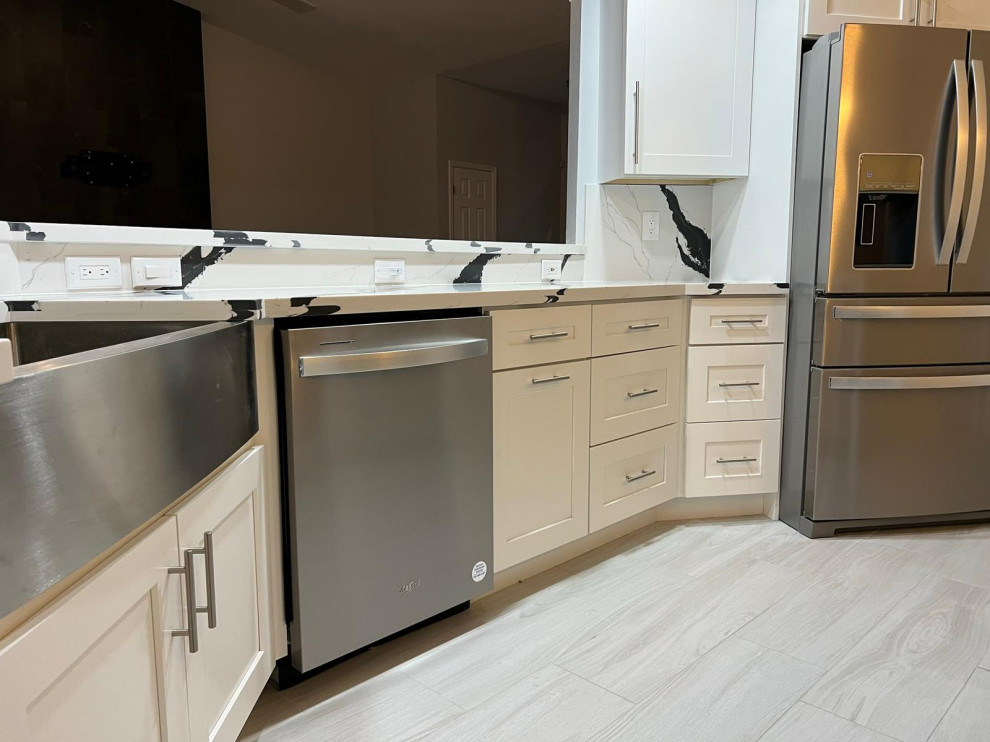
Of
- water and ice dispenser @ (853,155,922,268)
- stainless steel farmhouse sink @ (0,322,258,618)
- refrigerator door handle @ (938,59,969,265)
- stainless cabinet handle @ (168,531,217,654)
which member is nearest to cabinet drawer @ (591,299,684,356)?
water and ice dispenser @ (853,155,922,268)

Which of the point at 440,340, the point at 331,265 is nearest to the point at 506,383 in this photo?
the point at 440,340

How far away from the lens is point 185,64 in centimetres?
164

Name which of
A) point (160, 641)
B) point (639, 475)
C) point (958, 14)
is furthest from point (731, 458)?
point (160, 641)

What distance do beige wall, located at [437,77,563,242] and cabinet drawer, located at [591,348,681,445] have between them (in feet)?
2.12

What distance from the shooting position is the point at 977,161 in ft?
7.51

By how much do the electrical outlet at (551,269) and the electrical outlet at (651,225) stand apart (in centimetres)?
43

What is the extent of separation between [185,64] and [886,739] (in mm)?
2165

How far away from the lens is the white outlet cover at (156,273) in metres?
1.65

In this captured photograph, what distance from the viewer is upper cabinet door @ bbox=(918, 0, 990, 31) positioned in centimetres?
252

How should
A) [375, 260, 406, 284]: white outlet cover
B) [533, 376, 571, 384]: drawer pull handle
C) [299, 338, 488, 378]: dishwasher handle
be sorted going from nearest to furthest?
[299, 338, 488, 378]: dishwasher handle
[533, 376, 571, 384]: drawer pull handle
[375, 260, 406, 284]: white outlet cover

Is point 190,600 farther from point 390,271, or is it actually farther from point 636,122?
point 636,122

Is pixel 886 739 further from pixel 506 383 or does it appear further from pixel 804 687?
pixel 506 383

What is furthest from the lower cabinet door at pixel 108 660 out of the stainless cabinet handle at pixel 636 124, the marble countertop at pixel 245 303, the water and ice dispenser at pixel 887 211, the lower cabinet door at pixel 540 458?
the water and ice dispenser at pixel 887 211

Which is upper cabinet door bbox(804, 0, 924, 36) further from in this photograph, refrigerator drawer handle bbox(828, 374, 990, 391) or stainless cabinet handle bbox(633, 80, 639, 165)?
refrigerator drawer handle bbox(828, 374, 990, 391)
